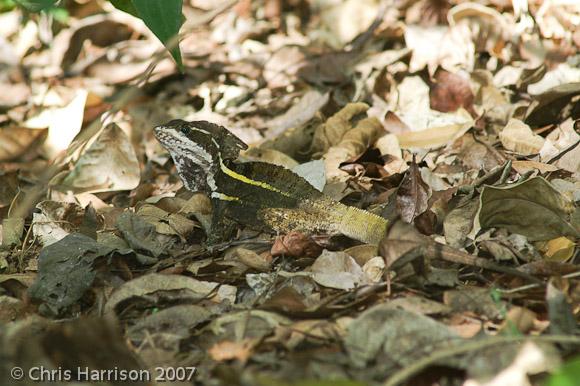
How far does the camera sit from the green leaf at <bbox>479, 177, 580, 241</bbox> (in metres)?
3.36

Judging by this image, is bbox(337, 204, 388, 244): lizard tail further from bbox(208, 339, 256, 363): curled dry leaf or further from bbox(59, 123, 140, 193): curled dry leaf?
bbox(59, 123, 140, 193): curled dry leaf

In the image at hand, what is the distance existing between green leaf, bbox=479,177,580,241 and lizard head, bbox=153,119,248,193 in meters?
1.92

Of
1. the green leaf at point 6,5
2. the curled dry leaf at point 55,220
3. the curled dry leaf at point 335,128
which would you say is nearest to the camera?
the curled dry leaf at point 55,220

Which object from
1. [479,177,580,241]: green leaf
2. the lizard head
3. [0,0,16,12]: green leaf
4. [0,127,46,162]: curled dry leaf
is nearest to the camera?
[479,177,580,241]: green leaf

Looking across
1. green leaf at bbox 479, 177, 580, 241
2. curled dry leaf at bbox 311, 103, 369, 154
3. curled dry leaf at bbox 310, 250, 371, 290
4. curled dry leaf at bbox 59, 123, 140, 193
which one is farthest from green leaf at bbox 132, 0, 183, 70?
curled dry leaf at bbox 311, 103, 369, 154

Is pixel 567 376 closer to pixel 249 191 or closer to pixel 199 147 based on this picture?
pixel 249 191

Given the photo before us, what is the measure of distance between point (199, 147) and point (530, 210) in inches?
92.4

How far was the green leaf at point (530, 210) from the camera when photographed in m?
3.36

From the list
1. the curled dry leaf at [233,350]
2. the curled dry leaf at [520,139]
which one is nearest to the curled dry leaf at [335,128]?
the curled dry leaf at [520,139]

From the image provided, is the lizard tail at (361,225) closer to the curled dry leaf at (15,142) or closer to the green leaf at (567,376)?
the green leaf at (567,376)

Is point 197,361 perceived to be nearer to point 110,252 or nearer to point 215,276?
point 215,276

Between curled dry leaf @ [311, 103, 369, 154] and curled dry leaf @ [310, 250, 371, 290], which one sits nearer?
curled dry leaf @ [310, 250, 371, 290]

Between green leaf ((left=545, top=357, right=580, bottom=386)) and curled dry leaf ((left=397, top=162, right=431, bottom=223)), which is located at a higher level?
green leaf ((left=545, top=357, right=580, bottom=386))

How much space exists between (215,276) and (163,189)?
198 centimetres
